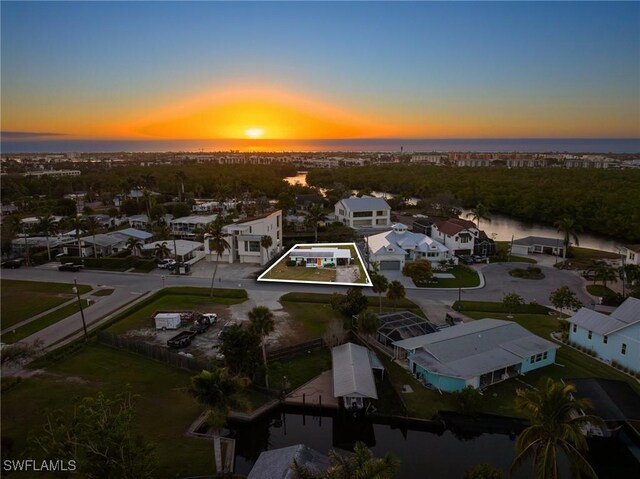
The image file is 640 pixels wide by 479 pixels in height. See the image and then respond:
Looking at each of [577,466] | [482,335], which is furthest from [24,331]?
[577,466]

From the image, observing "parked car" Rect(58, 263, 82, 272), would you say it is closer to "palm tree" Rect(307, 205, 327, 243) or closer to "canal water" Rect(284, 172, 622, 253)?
"palm tree" Rect(307, 205, 327, 243)

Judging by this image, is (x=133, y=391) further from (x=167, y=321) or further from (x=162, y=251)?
(x=162, y=251)

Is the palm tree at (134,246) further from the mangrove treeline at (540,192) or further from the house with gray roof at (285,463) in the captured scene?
the mangrove treeline at (540,192)

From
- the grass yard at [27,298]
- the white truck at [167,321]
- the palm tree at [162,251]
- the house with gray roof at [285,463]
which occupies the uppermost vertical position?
the palm tree at [162,251]

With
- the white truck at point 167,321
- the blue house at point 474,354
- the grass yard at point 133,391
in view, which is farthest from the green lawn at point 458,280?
the grass yard at point 133,391

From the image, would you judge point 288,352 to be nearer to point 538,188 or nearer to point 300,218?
point 300,218

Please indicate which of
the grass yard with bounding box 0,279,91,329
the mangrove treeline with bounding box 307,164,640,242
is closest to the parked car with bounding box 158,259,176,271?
the grass yard with bounding box 0,279,91,329

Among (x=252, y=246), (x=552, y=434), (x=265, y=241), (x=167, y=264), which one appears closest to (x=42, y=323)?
(x=167, y=264)
